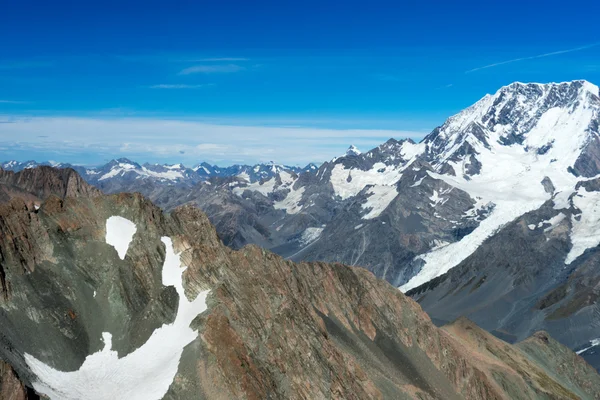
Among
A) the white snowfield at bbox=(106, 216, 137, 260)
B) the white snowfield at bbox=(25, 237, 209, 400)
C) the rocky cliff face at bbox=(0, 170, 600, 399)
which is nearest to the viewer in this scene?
the white snowfield at bbox=(25, 237, 209, 400)

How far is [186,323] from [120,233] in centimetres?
3431

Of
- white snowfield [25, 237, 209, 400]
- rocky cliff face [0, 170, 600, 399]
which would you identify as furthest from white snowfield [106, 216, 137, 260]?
white snowfield [25, 237, 209, 400]

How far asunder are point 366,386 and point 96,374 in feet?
162

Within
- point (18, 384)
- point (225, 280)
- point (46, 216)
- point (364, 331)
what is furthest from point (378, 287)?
point (18, 384)

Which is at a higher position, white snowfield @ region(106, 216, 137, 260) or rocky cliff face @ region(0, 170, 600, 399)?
white snowfield @ region(106, 216, 137, 260)

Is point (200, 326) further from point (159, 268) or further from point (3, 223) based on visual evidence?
point (3, 223)

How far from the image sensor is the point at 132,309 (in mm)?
125250

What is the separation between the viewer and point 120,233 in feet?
464

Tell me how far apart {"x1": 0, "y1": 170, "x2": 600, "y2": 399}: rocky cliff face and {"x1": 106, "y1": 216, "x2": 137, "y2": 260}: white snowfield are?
324mm

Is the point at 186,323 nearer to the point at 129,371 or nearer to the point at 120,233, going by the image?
the point at 129,371

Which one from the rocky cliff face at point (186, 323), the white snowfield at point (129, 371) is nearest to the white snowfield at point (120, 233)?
the rocky cliff face at point (186, 323)

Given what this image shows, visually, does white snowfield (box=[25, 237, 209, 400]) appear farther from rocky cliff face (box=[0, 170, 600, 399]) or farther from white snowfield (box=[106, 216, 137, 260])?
white snowfield (box=[106, 216, 137, 260])

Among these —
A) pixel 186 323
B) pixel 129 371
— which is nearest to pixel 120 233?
pixel 186 323

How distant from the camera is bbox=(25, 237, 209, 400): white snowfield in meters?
98.4
